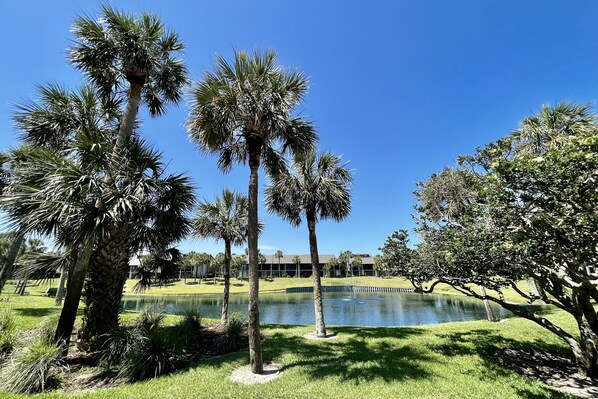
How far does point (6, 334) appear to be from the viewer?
7.05 m

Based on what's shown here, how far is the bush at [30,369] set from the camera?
519cm

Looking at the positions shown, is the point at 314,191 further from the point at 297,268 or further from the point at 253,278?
the point at 297,268

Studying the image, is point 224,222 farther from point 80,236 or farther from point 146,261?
point 80,236

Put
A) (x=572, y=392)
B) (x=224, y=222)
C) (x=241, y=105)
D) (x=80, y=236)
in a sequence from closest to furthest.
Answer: (x=572, y=392) → (x=80, y=236) → (x=241, y=105) → (x=224, y=222)

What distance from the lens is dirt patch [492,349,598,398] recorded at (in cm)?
563

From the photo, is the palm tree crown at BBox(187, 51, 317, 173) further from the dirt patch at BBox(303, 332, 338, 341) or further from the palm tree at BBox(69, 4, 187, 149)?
the dirt patch at BBox(303, 332, 338, 341)

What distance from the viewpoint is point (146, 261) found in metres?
11.3

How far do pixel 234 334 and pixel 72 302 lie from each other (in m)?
4.58

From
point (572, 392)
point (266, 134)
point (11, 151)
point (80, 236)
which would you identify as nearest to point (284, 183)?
point (266, 134)

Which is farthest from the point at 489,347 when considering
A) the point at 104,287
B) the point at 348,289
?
the point at 348,289

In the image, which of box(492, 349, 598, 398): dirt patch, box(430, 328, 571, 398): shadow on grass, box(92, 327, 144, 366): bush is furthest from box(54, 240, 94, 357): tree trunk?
box(492, 349, 598, 398): dirt patch

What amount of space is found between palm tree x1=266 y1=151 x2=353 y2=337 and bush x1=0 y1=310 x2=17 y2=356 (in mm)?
8861

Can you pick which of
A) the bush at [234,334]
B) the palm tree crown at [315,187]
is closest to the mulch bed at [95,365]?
the bush at [234,334]

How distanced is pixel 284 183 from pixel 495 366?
8.71 metres
